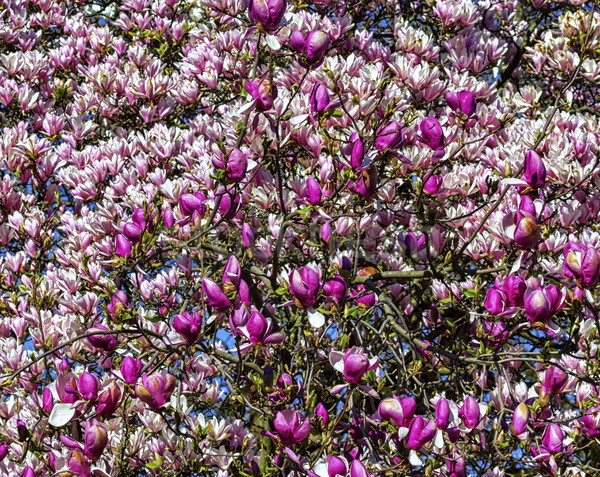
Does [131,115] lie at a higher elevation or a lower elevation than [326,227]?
higher

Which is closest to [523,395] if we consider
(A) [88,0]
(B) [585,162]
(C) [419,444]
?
(C) [419,444]

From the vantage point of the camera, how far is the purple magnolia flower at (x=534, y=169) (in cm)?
270

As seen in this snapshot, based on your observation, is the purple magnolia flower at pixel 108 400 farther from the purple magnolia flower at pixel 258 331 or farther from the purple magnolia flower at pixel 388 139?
the purple magnolia flower at pixel 388 139

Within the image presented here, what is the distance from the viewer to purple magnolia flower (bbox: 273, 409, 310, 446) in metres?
2.62

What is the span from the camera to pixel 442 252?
13.9 feet

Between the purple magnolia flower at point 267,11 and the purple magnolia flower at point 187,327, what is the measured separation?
1.13 meters

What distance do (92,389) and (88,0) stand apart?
5172 mm

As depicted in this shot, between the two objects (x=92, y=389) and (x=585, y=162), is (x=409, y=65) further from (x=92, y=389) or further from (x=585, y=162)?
(x=92, y=389)

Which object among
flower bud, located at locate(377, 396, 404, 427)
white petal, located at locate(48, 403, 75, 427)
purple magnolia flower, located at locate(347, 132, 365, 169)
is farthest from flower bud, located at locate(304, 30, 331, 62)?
white petal, located at locate(48, 403, 75, 427)

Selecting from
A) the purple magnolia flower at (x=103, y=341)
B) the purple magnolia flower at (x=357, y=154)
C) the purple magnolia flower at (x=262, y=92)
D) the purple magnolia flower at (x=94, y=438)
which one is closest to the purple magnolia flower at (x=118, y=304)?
the purple magnolia flower at (x=103, y=341)

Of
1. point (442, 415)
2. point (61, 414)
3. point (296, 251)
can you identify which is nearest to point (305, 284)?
point (442, 415)

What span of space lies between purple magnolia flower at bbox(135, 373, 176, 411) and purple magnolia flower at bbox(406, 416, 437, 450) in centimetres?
95

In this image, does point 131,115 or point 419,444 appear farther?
point 131,115

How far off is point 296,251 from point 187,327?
4.65 ft
